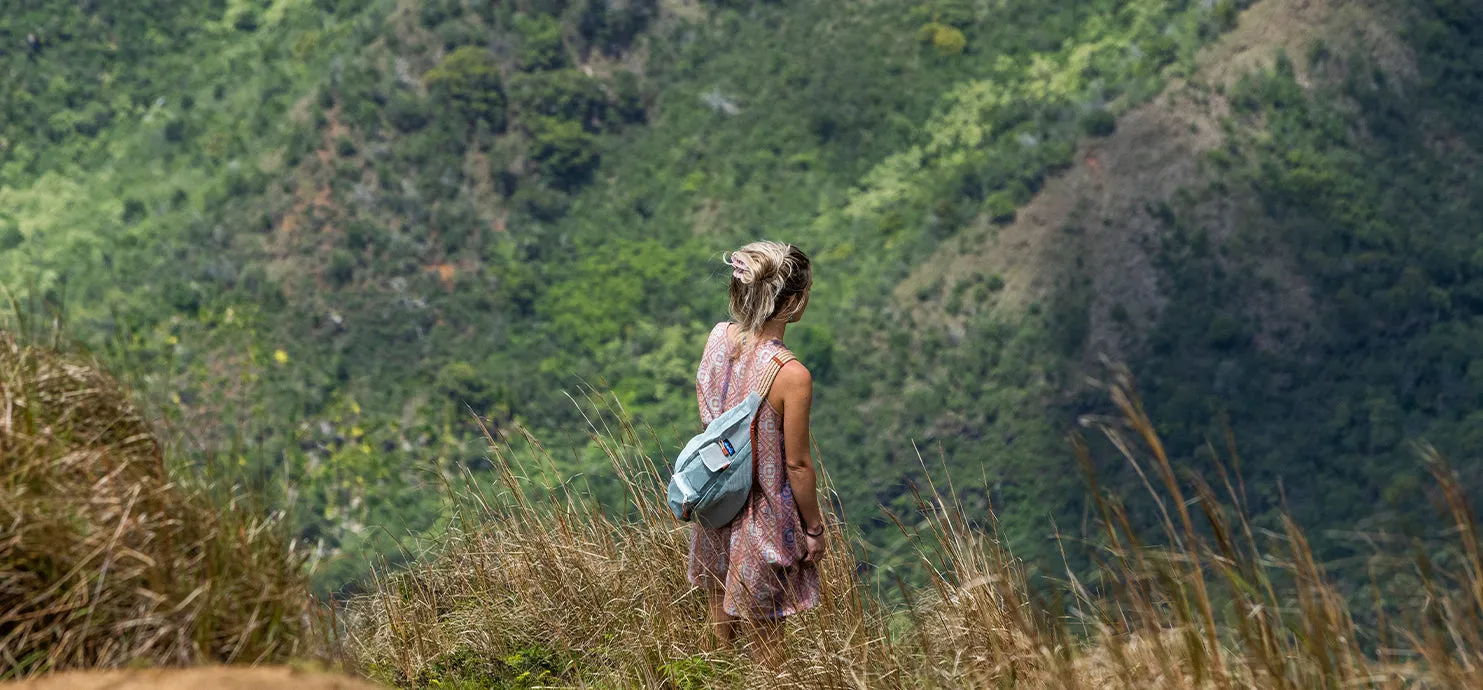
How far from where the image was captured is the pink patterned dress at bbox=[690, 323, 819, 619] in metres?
3.65

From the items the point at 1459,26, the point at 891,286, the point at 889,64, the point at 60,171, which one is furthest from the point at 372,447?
the point at 1459,26

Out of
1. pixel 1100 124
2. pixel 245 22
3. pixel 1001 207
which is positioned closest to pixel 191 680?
pixel 1001 207

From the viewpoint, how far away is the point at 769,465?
12.0 ft

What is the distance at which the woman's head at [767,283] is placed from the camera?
11.7ft

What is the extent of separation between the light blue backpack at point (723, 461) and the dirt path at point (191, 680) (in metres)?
1.35

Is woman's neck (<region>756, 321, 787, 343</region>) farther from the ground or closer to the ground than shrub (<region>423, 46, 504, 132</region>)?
farther from the ground

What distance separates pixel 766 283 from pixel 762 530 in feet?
1.95

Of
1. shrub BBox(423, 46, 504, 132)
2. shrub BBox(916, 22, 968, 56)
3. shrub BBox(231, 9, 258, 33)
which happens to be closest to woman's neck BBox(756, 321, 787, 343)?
shrub BBox(423, 46, 504, 132)

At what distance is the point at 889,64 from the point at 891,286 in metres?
10.5

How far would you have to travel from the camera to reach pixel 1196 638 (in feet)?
8.42

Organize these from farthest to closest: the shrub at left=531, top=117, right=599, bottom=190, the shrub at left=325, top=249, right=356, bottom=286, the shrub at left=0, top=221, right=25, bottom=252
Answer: the shrub at left=531, top=117, right=599, bottom=190 < the shrub at left=0, top=221, right=25, bottom=252 < the shrub at left=325, top=249, right=356, bottom=286

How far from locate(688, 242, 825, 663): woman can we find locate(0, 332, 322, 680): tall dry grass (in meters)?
1.22

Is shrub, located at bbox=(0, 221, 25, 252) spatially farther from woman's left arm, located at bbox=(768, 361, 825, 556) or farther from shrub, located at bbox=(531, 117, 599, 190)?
woman's left arm, located at bbox=(768, 361, 825, 556)

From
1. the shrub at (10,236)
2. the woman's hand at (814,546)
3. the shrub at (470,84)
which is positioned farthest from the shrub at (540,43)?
the woman's hand at (814,546)
